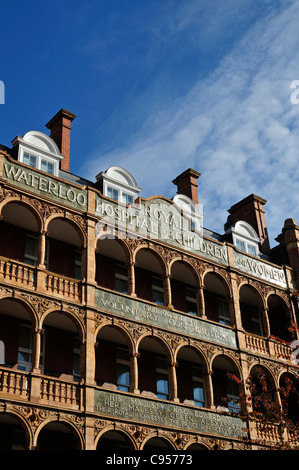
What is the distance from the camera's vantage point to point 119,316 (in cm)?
2681

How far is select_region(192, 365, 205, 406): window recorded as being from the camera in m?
29.5

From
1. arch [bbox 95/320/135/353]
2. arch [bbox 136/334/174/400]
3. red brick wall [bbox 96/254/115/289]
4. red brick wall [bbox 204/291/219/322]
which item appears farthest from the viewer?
red brick wall [bbox 204/291/219/322]

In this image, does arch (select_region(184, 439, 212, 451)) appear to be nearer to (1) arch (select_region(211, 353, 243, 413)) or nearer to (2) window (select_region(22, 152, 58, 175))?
(1) arch (select_region(211, 353, 243, 413))

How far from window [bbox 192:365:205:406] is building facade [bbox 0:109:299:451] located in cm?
6

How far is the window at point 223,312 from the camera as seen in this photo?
1289 inches

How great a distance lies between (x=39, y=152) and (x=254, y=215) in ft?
48.1

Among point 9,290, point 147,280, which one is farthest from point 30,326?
point 147,280

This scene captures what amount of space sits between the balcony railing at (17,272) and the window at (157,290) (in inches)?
275

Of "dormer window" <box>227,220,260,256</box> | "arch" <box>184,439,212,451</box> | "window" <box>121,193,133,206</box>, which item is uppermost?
"dormer window" <box>227,220,260,256</box>

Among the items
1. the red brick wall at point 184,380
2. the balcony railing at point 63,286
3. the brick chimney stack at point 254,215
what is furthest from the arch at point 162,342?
the brick chimney stack at point 254,215

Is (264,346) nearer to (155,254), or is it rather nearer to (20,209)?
(155,254)

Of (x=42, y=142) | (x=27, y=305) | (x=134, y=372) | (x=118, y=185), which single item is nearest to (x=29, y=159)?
(x=42, y=142)

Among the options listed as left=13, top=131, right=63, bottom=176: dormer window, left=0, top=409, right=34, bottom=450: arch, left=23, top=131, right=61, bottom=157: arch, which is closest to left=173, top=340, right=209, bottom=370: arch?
left=0, top=409, right=34, bottom=450: arch

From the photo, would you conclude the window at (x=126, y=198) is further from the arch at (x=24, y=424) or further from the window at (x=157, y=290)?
the arch at (x=24, y=424)
